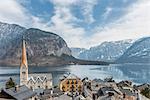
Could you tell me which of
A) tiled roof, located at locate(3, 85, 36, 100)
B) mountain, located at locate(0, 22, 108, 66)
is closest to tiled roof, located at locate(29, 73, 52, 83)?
tiled roof, located at locate(3, 85, 36, 100)

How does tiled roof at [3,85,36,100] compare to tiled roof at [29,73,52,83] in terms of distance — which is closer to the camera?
tiled roof at [3,85,36,100]

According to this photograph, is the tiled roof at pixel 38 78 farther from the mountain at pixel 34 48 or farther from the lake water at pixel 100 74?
the mountain at pixel 34 48

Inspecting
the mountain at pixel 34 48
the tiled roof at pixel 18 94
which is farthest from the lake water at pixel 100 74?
the mountain at pixel 34 48

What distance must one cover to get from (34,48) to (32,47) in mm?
1758

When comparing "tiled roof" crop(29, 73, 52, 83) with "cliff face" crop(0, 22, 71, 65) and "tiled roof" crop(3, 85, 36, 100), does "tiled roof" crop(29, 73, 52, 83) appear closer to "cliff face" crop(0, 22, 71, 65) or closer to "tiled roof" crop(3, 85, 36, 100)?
"tiled roof" crop(3, 85, 36, 100)

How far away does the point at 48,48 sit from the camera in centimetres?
15462

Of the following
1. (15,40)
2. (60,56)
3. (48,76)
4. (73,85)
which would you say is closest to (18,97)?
(73,85)

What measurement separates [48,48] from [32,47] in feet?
29.2

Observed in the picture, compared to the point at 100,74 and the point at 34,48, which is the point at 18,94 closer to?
the point at 100,74

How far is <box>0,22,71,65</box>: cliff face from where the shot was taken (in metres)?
126

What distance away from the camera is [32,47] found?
152m

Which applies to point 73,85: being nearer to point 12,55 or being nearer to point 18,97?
point 18,97

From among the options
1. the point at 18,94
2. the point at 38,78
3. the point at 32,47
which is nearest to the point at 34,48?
the point at 32,47

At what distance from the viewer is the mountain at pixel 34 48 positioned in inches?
4988
